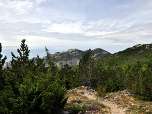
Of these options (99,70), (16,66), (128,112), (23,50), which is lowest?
(128,112)

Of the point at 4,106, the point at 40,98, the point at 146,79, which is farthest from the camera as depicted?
the point at 146,79

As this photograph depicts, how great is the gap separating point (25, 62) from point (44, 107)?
74.9ft

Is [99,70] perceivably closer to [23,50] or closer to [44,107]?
[23,50]

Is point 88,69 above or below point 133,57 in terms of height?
below

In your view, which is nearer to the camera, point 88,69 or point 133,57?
point 88,69

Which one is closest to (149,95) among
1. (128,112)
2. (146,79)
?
(146,79)

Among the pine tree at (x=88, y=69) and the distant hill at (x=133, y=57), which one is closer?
the pine tree at (x=88, y=69)

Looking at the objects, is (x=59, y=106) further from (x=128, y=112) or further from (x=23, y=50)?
(x=23, y=50)

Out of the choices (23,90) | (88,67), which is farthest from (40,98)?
(88,67)

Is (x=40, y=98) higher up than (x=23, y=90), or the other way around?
(x=23, y=90)

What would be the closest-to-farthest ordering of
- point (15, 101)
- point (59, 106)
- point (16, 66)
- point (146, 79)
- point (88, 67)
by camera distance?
point (15, 101)
point (59, 106)
point (146, 79)
point (16, 66)
point (88, 67)

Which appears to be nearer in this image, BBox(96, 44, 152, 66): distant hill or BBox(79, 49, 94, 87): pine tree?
BBox(79, 49, 94, 87): pine tree

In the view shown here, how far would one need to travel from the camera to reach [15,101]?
7.84 meters

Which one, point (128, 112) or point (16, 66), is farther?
point (16, 66)
